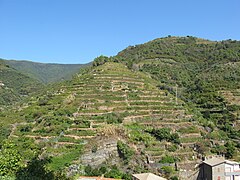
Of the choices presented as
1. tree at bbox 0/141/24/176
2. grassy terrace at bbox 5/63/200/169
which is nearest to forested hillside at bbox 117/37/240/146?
grassy terrace at bbox 5/63/200/169

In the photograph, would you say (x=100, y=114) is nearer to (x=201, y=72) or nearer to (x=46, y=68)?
(x=201, y=72)

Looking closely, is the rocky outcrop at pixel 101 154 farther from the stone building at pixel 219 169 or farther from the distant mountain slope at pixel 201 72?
the distant mountain slope at pixel 201 72

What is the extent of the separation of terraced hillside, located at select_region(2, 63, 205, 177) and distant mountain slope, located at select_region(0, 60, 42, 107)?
3159 centimetres

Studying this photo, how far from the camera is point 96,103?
120 ft

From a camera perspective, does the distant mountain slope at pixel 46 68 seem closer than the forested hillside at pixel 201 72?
No

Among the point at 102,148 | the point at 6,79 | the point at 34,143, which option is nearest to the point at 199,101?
the point at 102,148

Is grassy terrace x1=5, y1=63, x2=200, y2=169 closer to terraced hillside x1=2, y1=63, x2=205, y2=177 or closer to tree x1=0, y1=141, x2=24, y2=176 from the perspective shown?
terraced hillside x1=2, y1=63, x2=205, y2=177

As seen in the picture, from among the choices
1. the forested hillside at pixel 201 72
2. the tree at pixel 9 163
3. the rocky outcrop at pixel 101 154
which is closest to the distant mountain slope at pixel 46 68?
the forested hillside at pixel 201 72

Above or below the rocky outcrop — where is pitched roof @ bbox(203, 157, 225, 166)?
below

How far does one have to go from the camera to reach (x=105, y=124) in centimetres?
3156

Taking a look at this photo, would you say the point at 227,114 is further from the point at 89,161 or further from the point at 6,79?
the point at 6,79

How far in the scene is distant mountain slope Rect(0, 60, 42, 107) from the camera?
70.7 meters

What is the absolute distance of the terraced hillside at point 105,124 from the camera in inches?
1087

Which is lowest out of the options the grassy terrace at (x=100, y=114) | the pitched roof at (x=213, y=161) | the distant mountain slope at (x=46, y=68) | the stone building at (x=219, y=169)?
the stone building at (x=219, y=169)
